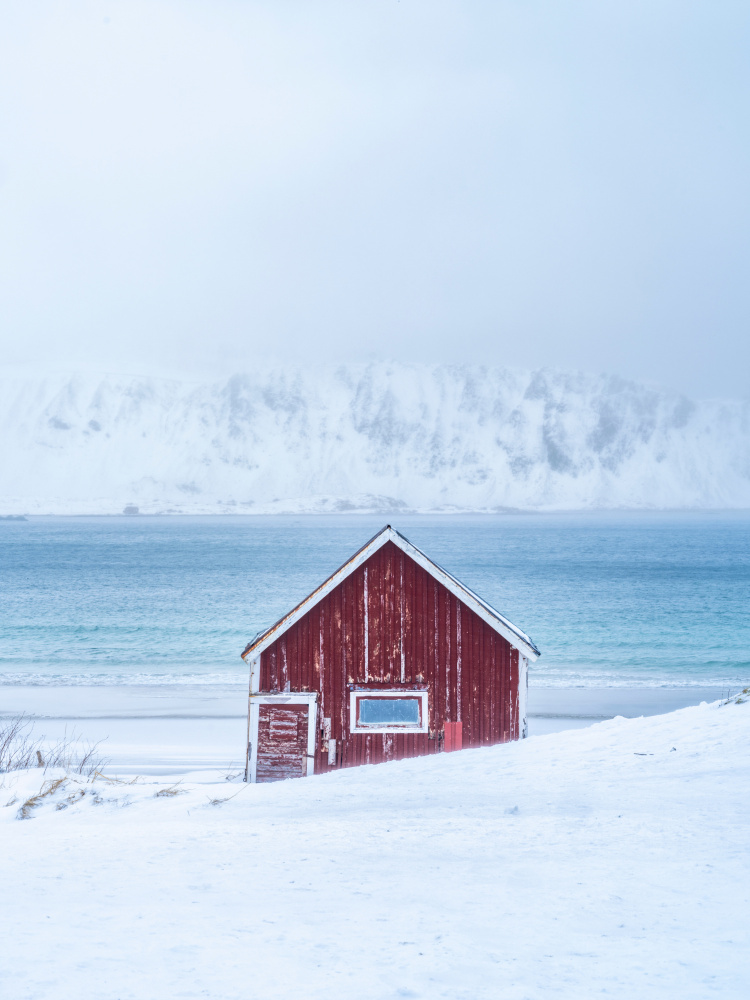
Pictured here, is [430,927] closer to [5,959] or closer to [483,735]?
[5,959]

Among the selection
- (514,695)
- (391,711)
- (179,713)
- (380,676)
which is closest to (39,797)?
(380,676)

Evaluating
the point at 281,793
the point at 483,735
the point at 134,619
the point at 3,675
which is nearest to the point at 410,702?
the point at 483,735

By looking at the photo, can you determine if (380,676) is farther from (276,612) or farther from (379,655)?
(276,612)

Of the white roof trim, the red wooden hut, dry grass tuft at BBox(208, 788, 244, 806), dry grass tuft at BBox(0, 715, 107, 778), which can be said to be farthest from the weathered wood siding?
dry grass tuft at BBox(0, 715, 107, 778)

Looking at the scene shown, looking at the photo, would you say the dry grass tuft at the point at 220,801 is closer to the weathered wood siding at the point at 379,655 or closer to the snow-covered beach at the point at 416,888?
the snow-covered beach at the point at 416,888

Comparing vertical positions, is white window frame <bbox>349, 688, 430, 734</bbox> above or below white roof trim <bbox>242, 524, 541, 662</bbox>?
below

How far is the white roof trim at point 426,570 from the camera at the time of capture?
16688mm

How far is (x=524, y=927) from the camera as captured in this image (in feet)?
21.4

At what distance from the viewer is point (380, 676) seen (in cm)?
1686

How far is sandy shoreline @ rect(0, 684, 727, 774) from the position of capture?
1011 inches

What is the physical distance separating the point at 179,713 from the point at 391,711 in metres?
19.0

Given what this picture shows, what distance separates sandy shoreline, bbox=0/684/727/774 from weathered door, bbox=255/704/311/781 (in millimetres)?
6900

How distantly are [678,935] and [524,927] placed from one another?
1.19 m

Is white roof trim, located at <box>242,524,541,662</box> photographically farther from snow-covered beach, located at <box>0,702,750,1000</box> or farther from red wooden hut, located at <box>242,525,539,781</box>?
snow-covered beach, located at <box>0,702,750,1000</box>
